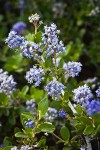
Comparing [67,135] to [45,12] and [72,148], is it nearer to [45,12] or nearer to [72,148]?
[72,148]

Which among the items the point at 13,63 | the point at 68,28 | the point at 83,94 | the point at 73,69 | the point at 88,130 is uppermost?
the point at 68,28

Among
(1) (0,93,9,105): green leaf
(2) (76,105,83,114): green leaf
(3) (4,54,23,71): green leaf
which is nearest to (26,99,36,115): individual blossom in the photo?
(1) (0,93,9,105): green leaf

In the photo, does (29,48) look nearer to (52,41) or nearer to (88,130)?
(52,41)

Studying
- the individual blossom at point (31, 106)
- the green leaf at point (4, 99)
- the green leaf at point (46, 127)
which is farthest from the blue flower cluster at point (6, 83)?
the green leaf at point (46, 127)

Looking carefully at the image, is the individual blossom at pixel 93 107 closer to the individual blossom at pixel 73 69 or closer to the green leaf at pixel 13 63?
the individual blossom at pixel 73 69

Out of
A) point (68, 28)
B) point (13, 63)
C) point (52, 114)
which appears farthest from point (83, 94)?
point (68, 28)

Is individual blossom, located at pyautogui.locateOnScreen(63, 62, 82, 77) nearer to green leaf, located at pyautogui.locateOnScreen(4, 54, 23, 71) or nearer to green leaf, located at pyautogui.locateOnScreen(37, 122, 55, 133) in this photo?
green leaf, located at pyautogui.locateOnScreen(37, 122, 55, 133)
